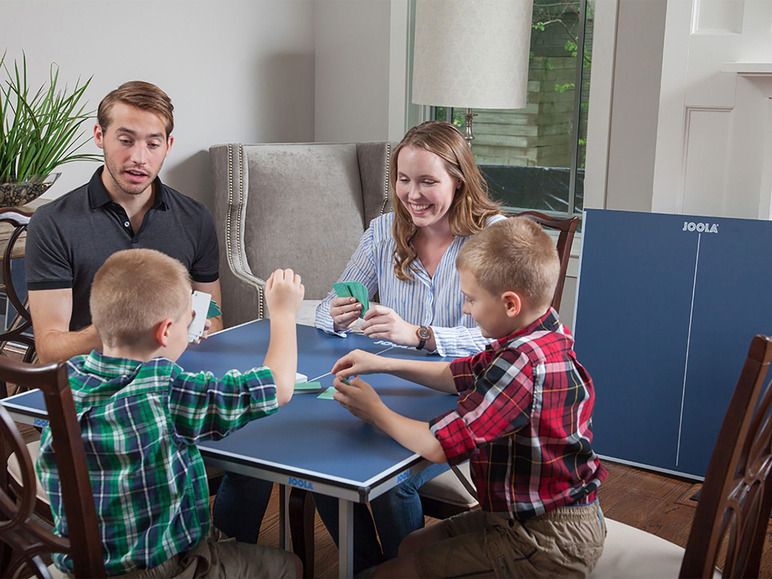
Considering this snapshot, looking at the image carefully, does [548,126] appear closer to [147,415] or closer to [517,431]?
[517,431]

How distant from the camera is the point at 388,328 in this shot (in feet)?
6.66

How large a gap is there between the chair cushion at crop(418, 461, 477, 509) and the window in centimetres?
223

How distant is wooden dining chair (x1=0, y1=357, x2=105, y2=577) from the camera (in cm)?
122

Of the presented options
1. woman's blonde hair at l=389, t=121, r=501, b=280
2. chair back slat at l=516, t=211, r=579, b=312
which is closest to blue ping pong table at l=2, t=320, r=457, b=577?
woman's blonde hair at l=389, t=121, r=501, b=280

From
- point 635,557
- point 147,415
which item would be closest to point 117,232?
point 147,415

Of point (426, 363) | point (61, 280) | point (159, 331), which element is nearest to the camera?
point (159, 331)

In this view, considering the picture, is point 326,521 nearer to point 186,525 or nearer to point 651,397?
point 186,525

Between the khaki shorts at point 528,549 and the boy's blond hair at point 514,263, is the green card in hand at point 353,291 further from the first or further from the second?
the khaki shorts at point 528,549

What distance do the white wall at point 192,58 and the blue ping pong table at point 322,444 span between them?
1762mm

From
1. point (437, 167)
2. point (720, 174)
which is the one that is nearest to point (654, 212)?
point (720, 174)

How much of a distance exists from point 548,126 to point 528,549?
2763mm

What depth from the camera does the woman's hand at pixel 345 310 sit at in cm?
217

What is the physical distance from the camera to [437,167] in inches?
87.9

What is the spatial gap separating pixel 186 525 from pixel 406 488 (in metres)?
0.66
